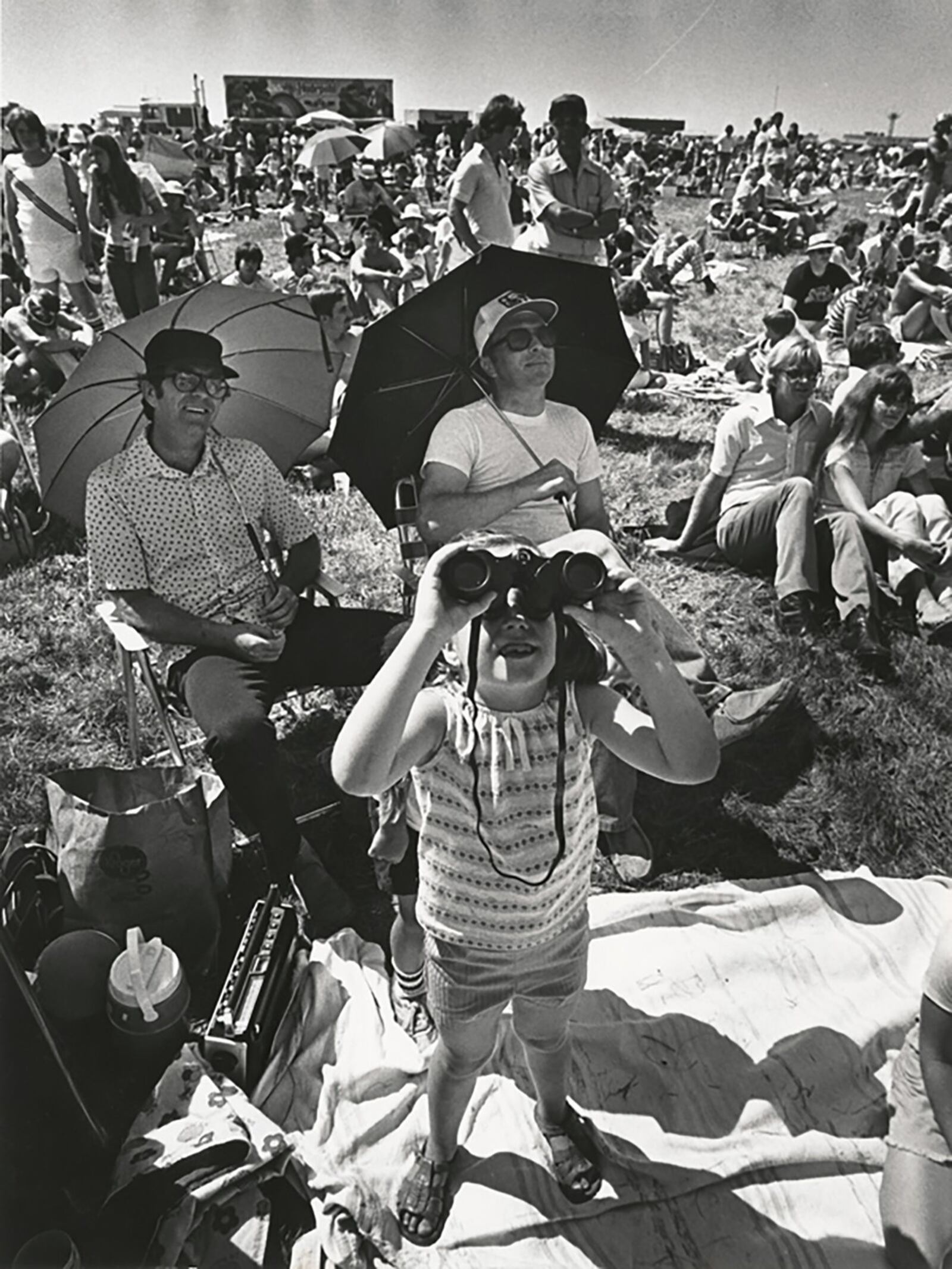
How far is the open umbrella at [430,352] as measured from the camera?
3.40 meters

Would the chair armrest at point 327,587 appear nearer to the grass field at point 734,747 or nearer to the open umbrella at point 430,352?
the open umbrella at point 430,352

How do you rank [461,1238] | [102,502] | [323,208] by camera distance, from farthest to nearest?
[323,208] → [102,502] → [461,1238]

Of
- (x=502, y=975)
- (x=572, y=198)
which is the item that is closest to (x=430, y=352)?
(x=502, y=975)

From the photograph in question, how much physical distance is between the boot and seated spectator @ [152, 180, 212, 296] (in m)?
9.21

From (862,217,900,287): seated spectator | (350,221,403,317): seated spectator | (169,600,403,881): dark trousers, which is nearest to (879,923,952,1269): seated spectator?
A: (169,600,403,881): dark trousers

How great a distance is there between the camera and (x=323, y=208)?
813 inches

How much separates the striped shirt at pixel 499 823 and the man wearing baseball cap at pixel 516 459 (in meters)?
1.30

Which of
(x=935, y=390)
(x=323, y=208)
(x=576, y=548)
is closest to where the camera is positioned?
(x=576, y=548)

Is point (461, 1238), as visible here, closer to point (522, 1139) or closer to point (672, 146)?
point (522, 1139)

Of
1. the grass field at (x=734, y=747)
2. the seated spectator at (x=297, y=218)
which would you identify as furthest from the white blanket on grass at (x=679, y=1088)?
the seated spectator at (x=297, y=218)

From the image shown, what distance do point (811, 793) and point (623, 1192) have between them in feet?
6.01

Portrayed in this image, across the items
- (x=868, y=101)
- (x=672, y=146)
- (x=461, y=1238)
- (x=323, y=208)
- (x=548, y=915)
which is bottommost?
(x=461, y=1238)

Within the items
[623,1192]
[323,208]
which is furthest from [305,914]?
[323,208]

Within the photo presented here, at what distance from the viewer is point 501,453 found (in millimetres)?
3352
